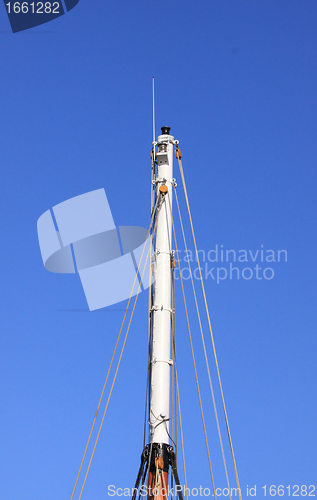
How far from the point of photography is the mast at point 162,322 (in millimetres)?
14344

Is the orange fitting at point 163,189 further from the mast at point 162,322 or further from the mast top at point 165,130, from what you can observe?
the mast top at point 165,130

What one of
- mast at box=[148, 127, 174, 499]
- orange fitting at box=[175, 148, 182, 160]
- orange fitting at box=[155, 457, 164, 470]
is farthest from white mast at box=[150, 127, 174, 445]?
orange fitting at box=[155, 457, 164, 470]

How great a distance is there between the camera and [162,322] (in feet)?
52.3

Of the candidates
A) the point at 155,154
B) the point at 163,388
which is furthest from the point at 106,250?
the point at 163,388

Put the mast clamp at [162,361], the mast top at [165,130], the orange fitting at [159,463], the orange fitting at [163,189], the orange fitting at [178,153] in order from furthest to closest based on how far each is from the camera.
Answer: the mast top at [165,130] → the orange fitting at [178,153] → the orange fitting at [163,189] → the mast clamp at [162,361] → the orange fitting at [159,463]

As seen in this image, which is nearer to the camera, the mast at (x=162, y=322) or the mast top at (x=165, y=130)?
the mast at (x=162, y=322)

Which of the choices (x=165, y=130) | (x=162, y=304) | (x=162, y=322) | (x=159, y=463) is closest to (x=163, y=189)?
(x=165, y=130)

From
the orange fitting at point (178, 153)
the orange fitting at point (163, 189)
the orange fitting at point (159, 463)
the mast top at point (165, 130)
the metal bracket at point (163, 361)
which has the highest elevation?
the mast top at point (165, 130)

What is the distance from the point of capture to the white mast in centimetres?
1479

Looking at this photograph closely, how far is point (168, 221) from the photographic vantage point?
17.4 metres

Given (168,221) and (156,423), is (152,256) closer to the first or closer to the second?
(168,221)

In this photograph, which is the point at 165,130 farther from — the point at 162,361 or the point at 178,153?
the point at 162,361

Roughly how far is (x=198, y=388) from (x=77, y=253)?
11060 millimetres

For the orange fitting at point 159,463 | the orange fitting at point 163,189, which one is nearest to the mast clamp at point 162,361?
the orange fitting at point 159,463
